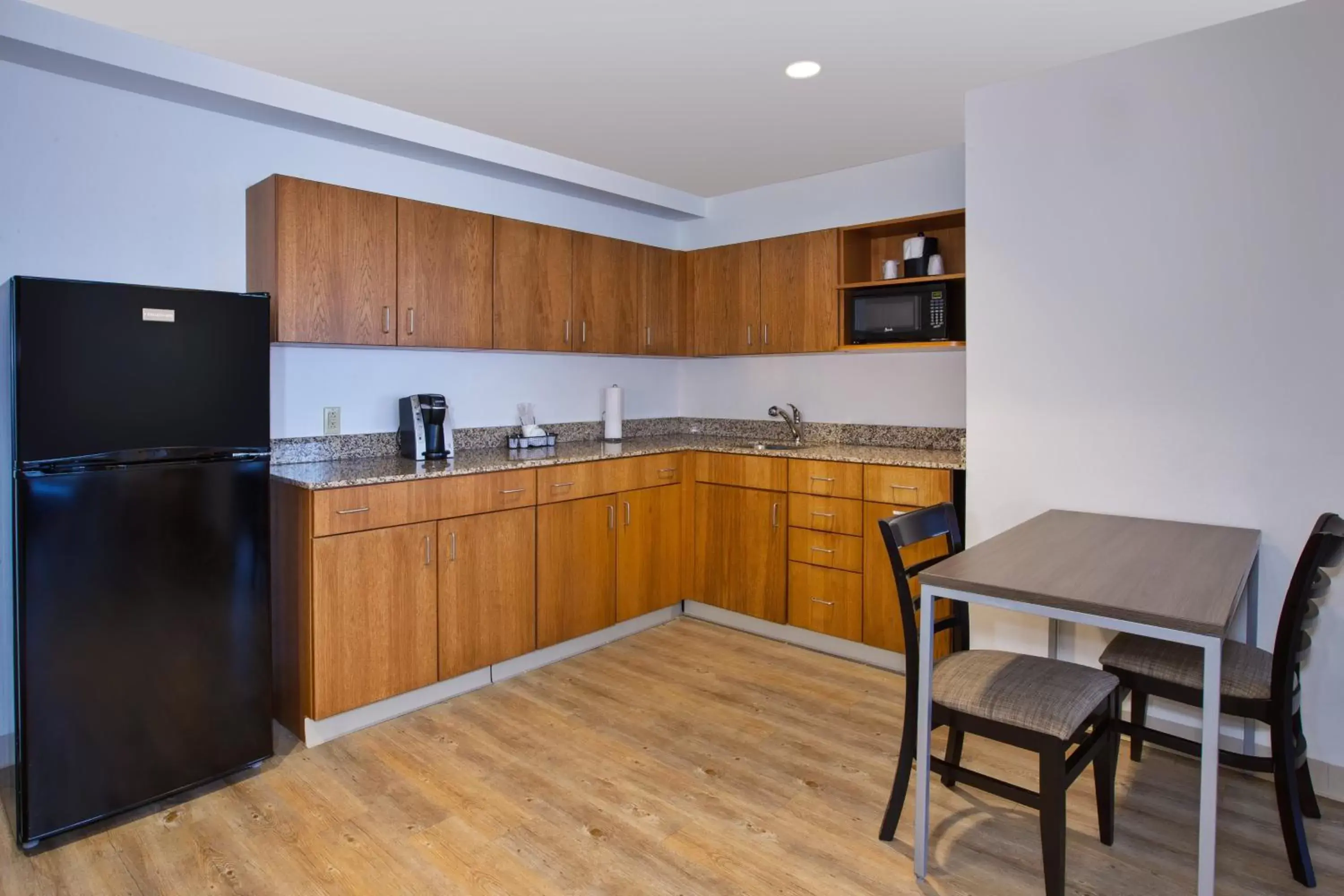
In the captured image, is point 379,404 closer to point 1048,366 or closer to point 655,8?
point 655,8

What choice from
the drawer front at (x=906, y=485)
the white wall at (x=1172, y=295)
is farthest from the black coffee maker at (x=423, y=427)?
the white wall at (x=1172, y=295)

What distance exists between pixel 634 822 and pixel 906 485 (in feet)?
5.92

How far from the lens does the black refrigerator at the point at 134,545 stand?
2061mm

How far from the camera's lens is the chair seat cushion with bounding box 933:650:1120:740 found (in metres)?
1.79

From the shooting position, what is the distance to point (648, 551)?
3908mm

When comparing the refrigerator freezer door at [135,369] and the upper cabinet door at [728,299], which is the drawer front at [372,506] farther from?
the upper cabinet door at [728,299]

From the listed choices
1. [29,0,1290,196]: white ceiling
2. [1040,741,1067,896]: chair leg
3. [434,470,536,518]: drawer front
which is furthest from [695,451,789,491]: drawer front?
[1040,741,1067,896]: chair leg

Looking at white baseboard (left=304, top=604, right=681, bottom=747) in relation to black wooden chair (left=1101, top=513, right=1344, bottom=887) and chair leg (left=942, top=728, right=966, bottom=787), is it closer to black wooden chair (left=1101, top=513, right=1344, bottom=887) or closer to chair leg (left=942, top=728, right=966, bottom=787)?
chair leg (left=942, top=728, right=966, bottom=787)

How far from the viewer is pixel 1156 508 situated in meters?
2.58

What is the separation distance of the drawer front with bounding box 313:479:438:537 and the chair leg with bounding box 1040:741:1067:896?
7.24 feet

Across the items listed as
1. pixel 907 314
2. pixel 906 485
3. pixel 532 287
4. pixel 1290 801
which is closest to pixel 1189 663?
pixel 1290 801

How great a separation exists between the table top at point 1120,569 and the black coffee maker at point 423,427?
226 centimetres

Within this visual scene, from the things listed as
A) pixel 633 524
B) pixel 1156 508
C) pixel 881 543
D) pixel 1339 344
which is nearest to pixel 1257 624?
pixel 1156 508

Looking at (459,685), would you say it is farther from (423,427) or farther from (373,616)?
(423,427)
